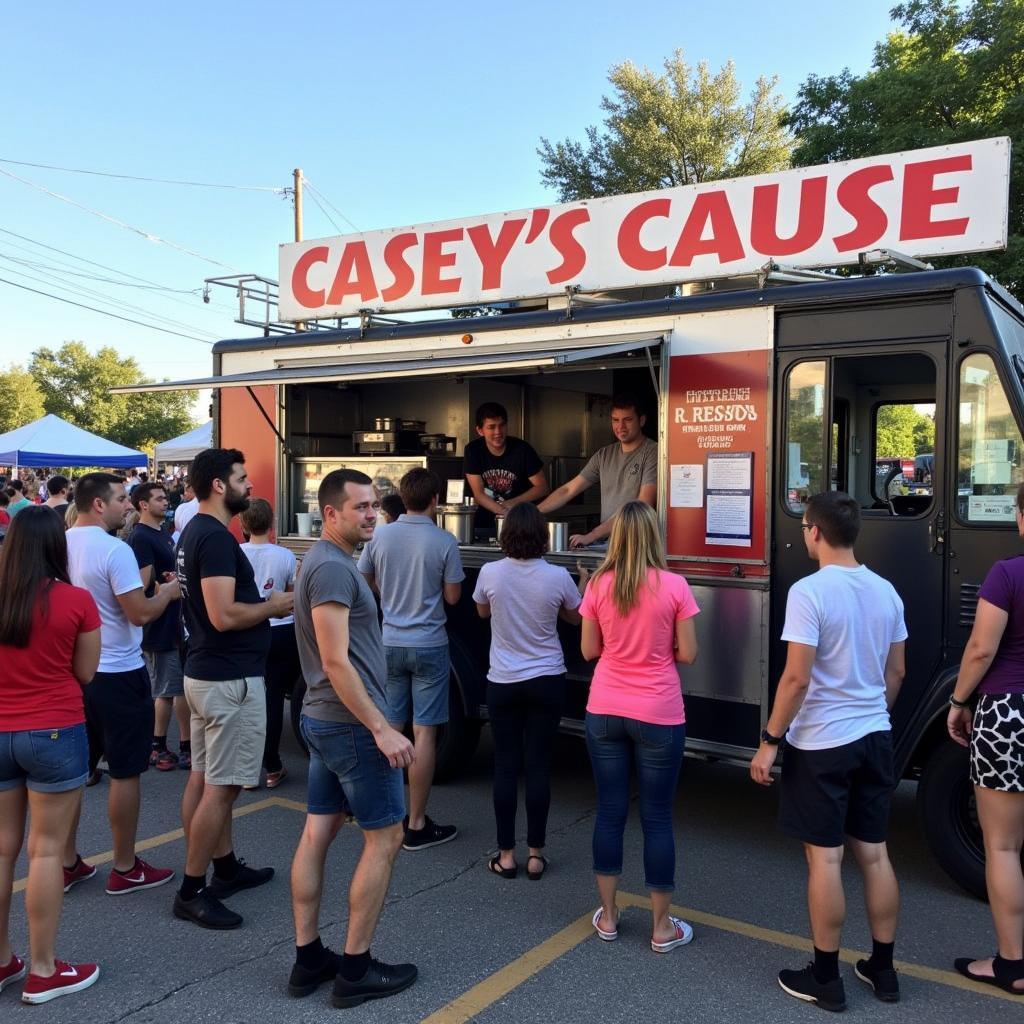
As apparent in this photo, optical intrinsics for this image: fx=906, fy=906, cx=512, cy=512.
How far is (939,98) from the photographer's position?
13766mm

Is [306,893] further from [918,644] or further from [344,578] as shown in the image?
[918,644]

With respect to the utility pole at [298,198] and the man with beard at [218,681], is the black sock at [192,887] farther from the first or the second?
the utility pole at [298,198]

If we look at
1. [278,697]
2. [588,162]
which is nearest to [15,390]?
[588,162]

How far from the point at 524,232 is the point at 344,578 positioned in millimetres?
3234

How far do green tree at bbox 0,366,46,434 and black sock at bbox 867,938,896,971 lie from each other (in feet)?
209

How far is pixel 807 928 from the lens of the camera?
363cm

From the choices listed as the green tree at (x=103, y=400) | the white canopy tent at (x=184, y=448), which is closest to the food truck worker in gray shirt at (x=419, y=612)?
the white canopy tent at (x=184, y=448)

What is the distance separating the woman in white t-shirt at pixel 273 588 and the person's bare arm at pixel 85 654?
198 centimetres

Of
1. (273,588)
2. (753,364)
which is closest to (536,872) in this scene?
(273,588)

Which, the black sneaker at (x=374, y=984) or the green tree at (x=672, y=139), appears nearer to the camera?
the black sneaker at (x=374, y=984)

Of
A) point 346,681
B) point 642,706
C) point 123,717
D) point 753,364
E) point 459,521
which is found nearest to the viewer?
point 346,681

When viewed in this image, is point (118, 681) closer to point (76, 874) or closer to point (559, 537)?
point (76, 874)

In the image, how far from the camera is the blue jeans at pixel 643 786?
11.1 ft

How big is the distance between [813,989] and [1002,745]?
41.2 inches
